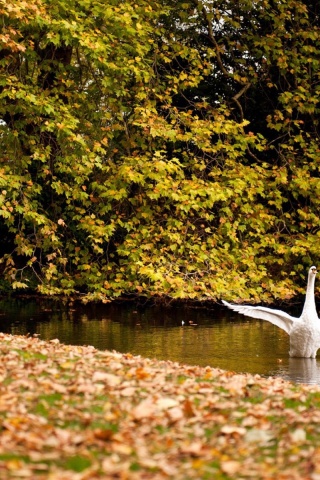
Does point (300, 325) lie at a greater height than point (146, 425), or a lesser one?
greater

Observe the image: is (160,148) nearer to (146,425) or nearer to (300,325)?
(300,325)

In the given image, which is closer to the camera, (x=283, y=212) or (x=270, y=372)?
(x=270, y=372)

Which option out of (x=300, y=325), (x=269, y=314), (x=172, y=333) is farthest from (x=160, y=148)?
(x=300, y=325)

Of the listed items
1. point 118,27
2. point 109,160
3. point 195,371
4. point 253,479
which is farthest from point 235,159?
point 253,479

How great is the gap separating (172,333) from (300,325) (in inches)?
145

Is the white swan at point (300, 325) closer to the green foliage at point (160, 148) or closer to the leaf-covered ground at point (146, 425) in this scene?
the green foliage at point (160, 148)

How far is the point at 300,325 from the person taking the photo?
16.6 m

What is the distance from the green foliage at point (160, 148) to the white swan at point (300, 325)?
4.63 meters

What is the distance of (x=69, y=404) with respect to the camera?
7.32m

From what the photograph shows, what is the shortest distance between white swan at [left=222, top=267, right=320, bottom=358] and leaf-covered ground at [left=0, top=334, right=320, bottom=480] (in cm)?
696

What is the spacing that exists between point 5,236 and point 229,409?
19.2 meters

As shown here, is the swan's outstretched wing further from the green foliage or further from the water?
the green foliage

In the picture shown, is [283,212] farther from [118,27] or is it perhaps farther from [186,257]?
[118,27]

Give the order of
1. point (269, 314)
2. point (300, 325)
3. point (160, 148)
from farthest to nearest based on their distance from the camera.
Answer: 1. point (160, 148)
2. point (269, 314)
3. point (300, 325)
